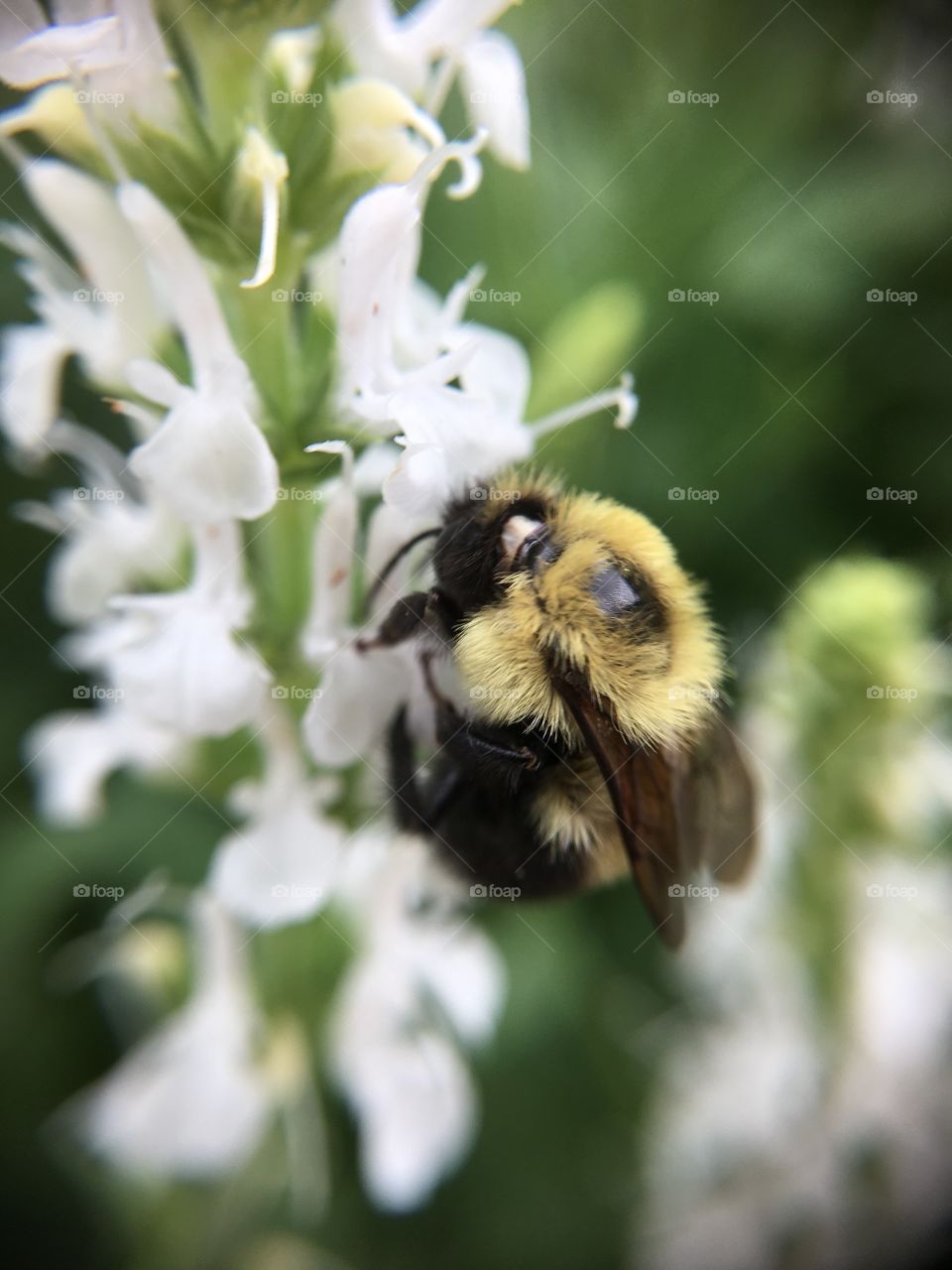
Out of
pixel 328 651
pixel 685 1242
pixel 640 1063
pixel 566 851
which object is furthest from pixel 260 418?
pixel 685 1242

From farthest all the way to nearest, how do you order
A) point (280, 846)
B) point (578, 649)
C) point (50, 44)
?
1. point (280, 846)
2. point (578, 649)
3. point (50, 44)

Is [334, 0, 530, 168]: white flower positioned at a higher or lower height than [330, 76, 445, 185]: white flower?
higher

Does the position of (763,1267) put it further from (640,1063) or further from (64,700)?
(64,700)

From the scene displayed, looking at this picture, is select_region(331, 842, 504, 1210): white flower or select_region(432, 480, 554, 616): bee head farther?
select_region(331, 842, 504, 1210): white flower

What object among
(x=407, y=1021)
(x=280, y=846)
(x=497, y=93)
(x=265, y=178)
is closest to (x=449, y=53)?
(x=497, y=93)

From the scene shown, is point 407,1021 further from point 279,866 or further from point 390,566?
point 390,566

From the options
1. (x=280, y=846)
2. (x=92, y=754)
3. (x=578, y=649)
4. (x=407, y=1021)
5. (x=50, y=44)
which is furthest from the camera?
(x=407, y=1021)

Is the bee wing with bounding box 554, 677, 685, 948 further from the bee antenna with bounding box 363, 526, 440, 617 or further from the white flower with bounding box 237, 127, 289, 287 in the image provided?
the white flower with bounding box 237, 127, 289, 287

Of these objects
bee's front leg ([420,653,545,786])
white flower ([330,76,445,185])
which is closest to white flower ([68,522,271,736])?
bee's front leg ([420,653,545,786])
